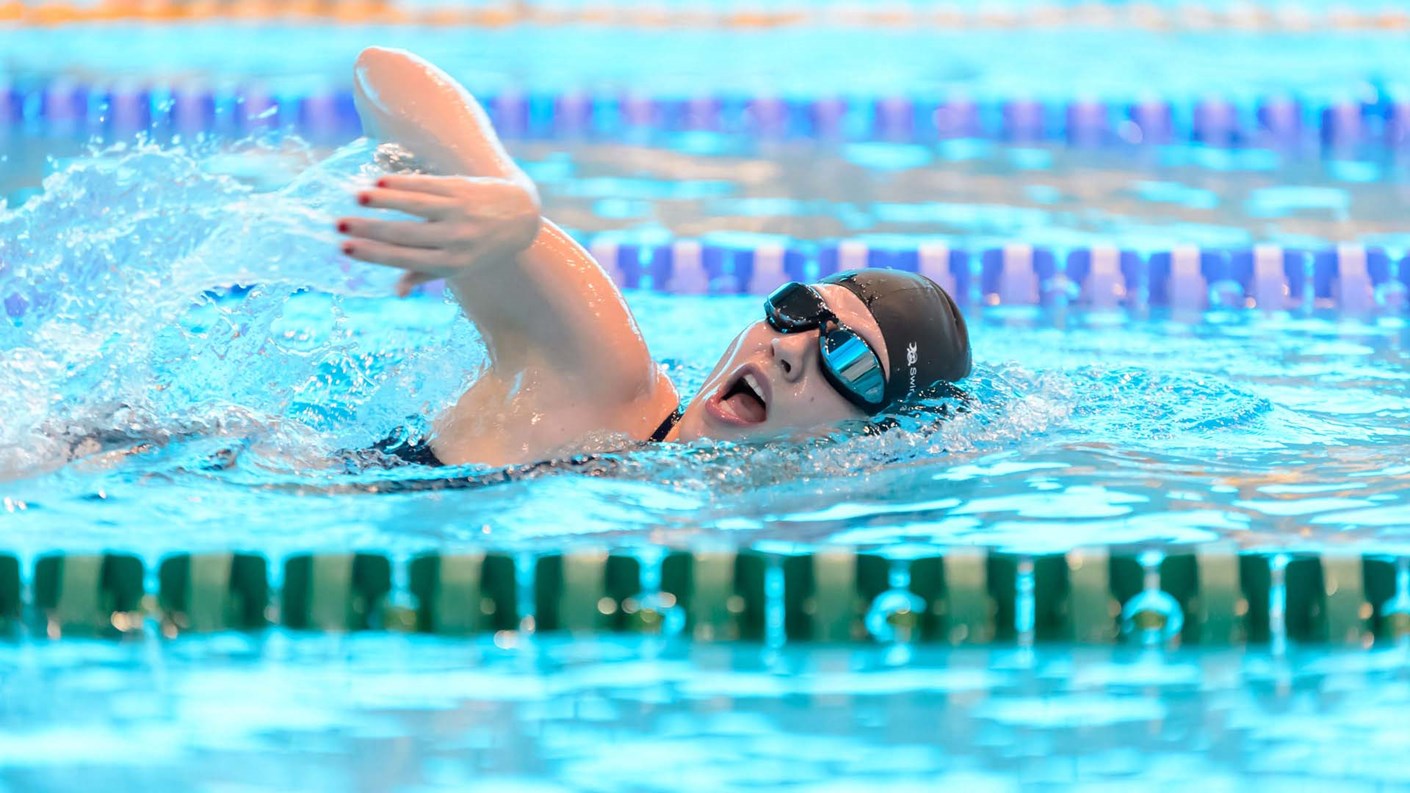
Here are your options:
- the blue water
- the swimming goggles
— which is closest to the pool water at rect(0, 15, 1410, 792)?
the swimming goggles

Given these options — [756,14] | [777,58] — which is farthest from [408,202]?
[756,14]

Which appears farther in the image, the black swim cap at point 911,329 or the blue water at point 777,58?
the blue water at point 777,58

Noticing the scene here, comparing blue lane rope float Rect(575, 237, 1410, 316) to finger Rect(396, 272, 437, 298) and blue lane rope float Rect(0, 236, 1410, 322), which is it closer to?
blue lane rope float Rect(0, 236, 1410, 322)

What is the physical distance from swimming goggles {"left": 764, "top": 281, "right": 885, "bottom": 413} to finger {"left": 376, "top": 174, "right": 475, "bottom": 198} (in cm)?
68

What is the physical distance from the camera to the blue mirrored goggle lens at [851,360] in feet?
9.42

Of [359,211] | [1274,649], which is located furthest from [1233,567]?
[359,211]

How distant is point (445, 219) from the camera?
8.01 ft

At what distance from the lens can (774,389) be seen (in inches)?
Result: 113

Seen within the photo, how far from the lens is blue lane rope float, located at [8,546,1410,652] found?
2.56 meters

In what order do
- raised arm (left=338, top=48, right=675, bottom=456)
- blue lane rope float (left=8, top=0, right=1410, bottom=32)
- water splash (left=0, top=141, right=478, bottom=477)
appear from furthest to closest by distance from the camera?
blue lane rope float (left=8, top=0, right=1410, bottom=32) → water splash (left=0, top=141, right=478, bottom=477) → raised arm (left=338, top=48, right=675, bottom=456)

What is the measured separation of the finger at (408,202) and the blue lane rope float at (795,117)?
4.71 m

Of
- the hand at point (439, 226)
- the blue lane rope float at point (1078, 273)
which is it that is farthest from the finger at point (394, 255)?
the blue lane rope float at point (1078, 273)

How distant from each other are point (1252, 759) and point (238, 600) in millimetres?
1473

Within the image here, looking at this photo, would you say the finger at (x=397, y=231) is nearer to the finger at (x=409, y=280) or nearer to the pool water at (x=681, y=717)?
the finger at (x=409, y=280)
